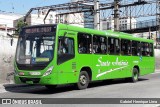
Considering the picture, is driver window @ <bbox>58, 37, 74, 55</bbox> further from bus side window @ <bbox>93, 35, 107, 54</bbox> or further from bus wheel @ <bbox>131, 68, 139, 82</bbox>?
bus wheel @ <bbox>131, 68, 139, 82</bbox>

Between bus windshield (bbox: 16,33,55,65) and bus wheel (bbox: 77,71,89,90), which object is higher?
bus windshield (bbox: 16,33,55,65)

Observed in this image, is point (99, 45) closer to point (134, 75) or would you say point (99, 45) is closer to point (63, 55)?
point (63, 55)

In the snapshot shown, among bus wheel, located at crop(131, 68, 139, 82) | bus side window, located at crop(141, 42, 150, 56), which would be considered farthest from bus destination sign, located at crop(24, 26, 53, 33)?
bus side window, located at crop(141, 42, 150, 56)

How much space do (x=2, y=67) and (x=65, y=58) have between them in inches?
258

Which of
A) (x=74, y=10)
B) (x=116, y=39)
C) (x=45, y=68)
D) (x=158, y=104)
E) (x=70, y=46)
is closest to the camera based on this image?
(x=158, y=104)

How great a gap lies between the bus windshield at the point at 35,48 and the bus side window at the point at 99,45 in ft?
10.1

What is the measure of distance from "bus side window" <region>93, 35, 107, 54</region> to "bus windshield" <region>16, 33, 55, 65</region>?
307 cm

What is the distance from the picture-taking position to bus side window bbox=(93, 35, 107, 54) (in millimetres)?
17453

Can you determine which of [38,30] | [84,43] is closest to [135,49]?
[84,43]

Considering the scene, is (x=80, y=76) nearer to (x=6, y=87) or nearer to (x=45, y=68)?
(x=45, y=68)

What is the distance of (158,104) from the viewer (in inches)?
442

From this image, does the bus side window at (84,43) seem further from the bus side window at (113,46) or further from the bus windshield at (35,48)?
the bus side window at (113,46)

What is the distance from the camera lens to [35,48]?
15.1m

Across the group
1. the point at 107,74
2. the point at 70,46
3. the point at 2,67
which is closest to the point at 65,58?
the point at 70,46
